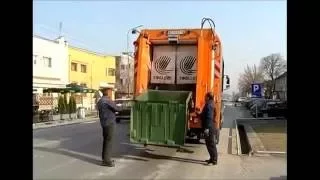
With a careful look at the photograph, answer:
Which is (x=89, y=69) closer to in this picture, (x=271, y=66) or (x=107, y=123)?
(x=271, y=66)

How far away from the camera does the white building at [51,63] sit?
49.7 meters

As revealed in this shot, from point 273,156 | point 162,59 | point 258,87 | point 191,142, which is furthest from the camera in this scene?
point 258,87

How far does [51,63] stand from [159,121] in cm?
4358

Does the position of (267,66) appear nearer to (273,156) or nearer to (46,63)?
(46,63)

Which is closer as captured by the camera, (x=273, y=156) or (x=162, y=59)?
(x=273, y=156)

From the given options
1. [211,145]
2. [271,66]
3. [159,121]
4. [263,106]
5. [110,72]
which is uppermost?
[271,66]

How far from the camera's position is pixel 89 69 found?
66438mm

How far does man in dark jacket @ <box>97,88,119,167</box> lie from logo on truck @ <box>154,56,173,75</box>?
10.5 feet

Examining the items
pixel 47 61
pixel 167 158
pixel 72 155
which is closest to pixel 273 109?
pixel 47 61
